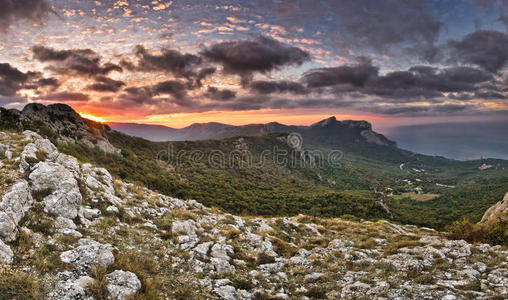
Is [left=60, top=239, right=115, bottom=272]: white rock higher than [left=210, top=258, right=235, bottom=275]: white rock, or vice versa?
[left=60, top=239, right=115, bottom=272]: white rock

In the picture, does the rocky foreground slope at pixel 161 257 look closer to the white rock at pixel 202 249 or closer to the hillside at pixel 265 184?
the white rock at pixel 202 249

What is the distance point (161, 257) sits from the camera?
386 inches

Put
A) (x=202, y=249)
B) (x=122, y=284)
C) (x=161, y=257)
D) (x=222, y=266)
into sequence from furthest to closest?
(x=202, y=249), (x=222, y=266), (x=161, y=257), (x=122, y=284)

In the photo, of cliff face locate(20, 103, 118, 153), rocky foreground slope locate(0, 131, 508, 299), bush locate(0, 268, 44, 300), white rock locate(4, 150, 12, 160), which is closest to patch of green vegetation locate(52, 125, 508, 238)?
cliff face locate(20, 103, 118, 153)

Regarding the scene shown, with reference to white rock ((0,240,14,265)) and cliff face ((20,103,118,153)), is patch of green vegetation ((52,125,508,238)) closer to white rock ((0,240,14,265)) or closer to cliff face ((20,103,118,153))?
cliff face ((20,103,118,153))

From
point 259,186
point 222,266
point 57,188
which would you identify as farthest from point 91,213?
point 259,186

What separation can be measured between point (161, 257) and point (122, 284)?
2865mm

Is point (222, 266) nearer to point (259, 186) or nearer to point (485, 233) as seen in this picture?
point (485, 233)

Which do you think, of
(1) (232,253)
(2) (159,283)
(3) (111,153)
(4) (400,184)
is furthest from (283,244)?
(4) (400,184)

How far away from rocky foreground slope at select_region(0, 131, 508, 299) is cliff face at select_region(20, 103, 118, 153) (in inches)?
1302

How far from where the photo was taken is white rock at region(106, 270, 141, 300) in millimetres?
6562

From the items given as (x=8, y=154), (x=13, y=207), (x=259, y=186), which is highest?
(x=8, y=154)

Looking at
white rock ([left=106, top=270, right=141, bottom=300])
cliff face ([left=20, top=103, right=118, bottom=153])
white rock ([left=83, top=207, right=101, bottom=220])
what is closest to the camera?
white rock ([left=106, top=270, right=141, bottom=300])

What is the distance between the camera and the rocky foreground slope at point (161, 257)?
6934mm
